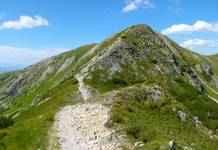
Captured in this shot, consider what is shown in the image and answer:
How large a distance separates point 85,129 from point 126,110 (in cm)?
1081

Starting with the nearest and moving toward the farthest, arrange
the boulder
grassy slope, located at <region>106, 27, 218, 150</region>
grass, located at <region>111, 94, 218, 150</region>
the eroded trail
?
the eroded trail, grass, located at <region>111, 94, 218, 150</region>, grassy slope, located at <region>106, 27, 218, 150</region>, the boulder

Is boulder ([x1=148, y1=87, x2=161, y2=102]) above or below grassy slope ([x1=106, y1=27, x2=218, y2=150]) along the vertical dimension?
above

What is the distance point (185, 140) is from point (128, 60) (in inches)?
1653

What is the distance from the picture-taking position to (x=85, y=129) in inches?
1686

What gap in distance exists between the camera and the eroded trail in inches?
1465

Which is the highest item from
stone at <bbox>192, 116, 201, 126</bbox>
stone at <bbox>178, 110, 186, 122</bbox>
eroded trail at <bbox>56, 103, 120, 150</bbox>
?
eroded trail at <bbox>56, 103, 120, 150</bbox>

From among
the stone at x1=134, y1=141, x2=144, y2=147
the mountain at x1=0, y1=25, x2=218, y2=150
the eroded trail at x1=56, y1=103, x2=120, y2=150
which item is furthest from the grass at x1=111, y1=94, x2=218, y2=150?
the eroded trail at x1=56, y1=103, x2=120, y2=150

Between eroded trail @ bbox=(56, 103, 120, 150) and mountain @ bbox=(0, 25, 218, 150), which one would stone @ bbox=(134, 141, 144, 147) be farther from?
eroded trail @ bbox=(56, 103, 120, 150)

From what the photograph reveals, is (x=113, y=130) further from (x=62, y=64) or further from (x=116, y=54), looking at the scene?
Result: (x=62, y=64)

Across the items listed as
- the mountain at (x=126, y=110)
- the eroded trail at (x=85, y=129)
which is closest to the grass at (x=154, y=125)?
the mountain at (x=126, y=110)

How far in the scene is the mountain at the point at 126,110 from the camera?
3928 cm

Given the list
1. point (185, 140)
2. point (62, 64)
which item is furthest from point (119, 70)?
point (62, 64)

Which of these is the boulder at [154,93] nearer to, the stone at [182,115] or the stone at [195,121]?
the stone at [182,115]

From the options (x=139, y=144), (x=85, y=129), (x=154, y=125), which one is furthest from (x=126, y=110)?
(x=139, y=144)
